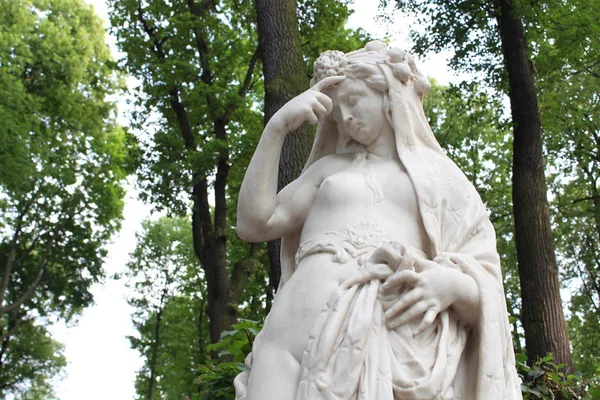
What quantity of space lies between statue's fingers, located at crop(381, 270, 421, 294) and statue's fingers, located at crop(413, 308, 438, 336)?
0.13m

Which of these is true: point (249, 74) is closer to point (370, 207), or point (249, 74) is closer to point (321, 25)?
point (321, 25)

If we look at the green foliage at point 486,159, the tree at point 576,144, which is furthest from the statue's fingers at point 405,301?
the green foliage at point 486,159

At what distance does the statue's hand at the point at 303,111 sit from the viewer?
369 centimetres

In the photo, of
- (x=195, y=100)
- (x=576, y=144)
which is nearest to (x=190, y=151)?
(x=195, y=100)

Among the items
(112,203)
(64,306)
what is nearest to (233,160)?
(112,203)

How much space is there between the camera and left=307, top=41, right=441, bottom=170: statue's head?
12.4 feet

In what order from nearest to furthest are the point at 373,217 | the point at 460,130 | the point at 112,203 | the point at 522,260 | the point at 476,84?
1. the point at 373,217
2. the point at 522,260
3. the point at 476,84
4. the point at 460,130
5. the point at 112,203

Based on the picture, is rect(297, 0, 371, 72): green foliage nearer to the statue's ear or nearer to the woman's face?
the statue's ear

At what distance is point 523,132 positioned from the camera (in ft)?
35.0

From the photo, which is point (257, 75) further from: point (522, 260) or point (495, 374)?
point (495, 374)

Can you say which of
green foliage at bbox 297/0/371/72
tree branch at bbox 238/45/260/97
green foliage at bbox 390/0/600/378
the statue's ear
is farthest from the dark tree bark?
the statue's ear

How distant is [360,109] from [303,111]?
0.31 m

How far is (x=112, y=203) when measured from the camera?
77.4ft

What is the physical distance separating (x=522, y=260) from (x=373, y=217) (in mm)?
6667
